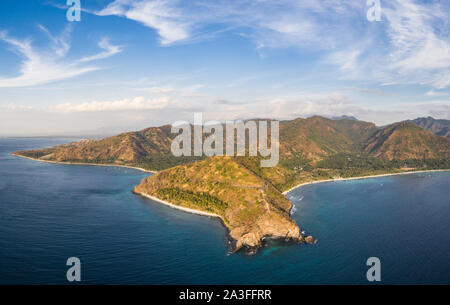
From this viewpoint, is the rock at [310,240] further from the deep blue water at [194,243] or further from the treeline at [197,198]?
the treeline at [197,198]

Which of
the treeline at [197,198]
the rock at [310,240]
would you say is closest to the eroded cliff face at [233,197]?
the treeline at [197,198]

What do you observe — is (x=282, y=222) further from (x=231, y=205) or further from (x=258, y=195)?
(x=231, y=205)

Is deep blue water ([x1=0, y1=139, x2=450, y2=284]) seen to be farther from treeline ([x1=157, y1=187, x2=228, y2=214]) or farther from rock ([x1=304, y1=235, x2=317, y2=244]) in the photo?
treeline ([x1=157, y1=187, x2=228, y2=214])

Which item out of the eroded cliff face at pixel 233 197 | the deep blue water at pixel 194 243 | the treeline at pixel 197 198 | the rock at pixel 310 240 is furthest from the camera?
the treeline at pixel 197 198

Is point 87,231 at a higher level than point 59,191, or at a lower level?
lower

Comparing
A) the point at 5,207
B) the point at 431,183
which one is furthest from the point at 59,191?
the point at 431,183

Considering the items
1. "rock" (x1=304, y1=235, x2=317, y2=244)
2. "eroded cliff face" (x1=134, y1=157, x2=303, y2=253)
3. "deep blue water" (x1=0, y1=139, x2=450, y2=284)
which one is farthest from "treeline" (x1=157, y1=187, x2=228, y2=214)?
"rock" (x1=304, y1=235, x2=317, y2=244)

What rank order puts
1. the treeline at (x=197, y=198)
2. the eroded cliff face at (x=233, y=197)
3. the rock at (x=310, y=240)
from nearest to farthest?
the rock at (x=310, y=240), the eroded cliff face at (x=233, y=197), the treeline at (x=197, y=198)
